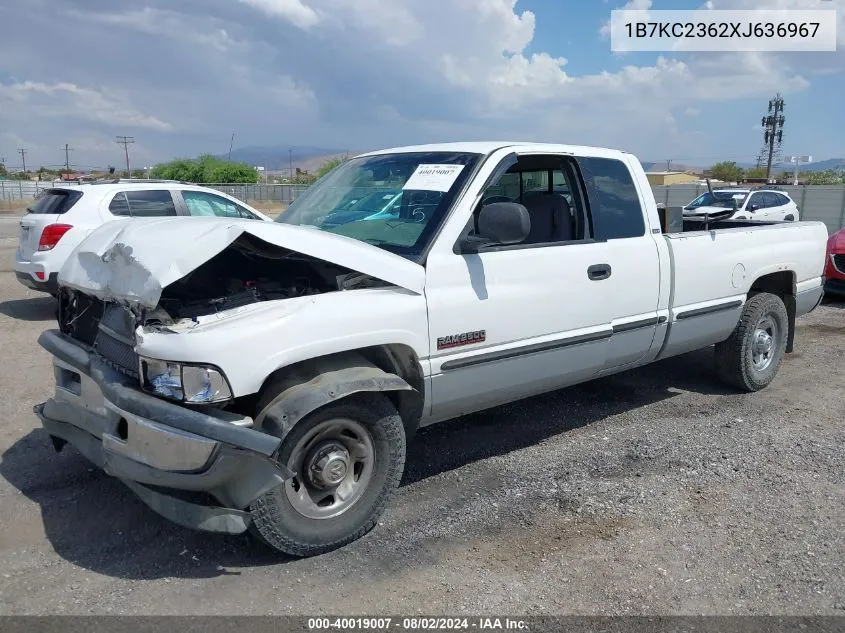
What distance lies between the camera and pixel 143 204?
939 centimetres

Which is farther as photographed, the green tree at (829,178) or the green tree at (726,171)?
the green tree at (726,171)

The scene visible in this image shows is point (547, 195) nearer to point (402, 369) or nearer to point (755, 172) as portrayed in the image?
point (402, 369)

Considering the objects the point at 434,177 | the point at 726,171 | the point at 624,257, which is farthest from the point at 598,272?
the point at 726,171

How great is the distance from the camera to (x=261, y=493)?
302cm

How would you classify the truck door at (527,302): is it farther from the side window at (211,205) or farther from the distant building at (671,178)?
the distant building at (671,178)

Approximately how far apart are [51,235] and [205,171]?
61033 millimetres

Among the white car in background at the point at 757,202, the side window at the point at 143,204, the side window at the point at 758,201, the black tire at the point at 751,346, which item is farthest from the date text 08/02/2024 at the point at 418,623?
the side window at the point at 758,201

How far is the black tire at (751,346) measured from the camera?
585cm

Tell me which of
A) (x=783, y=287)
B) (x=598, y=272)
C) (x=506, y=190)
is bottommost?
(x=783, y=287)

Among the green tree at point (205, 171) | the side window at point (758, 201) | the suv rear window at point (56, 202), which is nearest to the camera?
the suv rear window at point (56, 202)

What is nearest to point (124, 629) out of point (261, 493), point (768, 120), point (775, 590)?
point (261, 493)

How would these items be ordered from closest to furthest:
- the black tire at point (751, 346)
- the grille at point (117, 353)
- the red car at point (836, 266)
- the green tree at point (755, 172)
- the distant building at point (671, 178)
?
the grille at point (117, 353) → the black tire at point (751, 346) → the red car at point (836, 266) → the distant building at point (671, 178) → the green tree at point (755, 172)

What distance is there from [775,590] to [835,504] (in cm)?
112

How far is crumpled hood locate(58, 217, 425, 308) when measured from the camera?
3.07 meters
